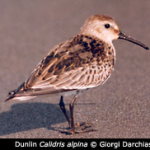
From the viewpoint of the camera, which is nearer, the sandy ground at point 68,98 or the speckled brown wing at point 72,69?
the speckled brown wing at point 72,69

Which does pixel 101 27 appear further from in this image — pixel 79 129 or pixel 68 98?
pixel 68 98

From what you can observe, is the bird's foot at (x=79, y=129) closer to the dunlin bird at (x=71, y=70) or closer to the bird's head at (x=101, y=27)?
the dunlin bird at (x=71, y=70)

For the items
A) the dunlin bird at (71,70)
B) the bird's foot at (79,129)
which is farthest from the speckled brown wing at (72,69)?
the bird's foot at (79,129)

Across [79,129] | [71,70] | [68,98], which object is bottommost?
[79,129]

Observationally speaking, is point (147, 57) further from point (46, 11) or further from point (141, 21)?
point (46, 11)

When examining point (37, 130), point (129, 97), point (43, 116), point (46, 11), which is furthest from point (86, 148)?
point (46, 11)

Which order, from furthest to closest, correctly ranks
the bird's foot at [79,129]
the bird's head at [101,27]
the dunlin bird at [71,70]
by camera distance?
the bird's head at [101,27] < the bird's foot at [79,129] < the dunlin bird at [71,70]

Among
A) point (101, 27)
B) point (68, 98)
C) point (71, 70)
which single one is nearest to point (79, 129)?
point (71, 70)
